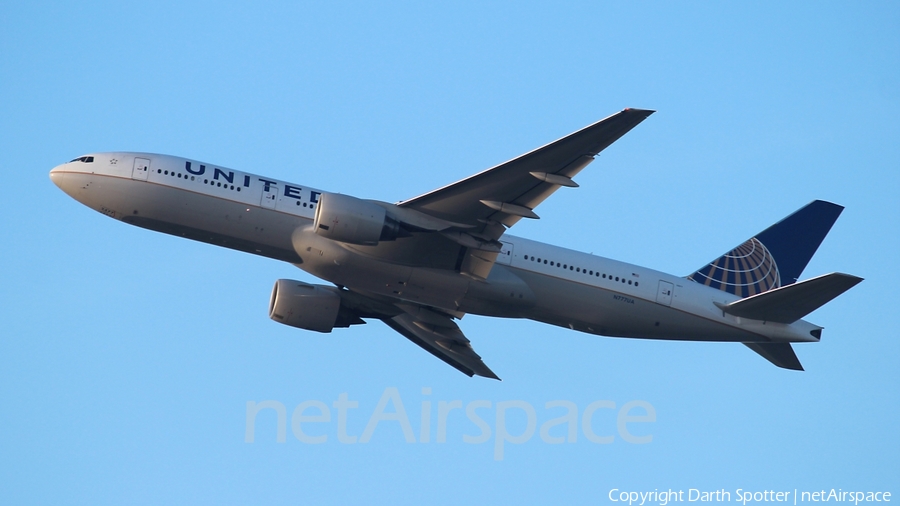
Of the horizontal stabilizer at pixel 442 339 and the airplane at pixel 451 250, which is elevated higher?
the airplane at pixel 451 250

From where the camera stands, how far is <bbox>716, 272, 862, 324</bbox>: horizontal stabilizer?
106ft

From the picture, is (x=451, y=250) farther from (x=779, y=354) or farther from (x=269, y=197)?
(x=779, y=354)

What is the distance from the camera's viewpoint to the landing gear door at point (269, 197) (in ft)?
110

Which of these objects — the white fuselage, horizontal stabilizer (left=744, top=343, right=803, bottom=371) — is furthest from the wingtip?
horizontal stabilizer (left=744, top=343, right=803, bottom=371)

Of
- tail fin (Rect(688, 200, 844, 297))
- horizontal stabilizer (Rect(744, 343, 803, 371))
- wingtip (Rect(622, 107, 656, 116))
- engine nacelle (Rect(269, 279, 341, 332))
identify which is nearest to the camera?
wingtip (Rect(622, 107, 656, 116))

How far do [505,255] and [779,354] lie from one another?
450 inches

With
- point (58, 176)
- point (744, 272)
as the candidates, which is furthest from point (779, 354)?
point (58, 176)

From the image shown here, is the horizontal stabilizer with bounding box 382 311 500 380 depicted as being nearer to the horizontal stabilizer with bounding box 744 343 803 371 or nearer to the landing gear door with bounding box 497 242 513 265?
the landing gear door with bounding box 497 242 513 265

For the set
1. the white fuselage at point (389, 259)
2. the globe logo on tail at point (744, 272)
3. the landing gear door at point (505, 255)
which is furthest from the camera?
the globe logo on tail at point (744, 272)

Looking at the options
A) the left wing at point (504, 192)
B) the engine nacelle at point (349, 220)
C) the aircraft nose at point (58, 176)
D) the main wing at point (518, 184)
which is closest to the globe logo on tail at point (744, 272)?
the left wing at point (504, 192)

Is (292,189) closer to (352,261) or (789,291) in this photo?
(352,261)

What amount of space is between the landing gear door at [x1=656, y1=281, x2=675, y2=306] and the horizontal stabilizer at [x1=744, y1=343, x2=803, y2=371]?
3.99m

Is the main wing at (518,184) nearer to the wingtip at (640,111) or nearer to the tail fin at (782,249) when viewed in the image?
the wingtip at (640,111)

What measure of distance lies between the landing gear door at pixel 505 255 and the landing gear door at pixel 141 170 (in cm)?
1234
